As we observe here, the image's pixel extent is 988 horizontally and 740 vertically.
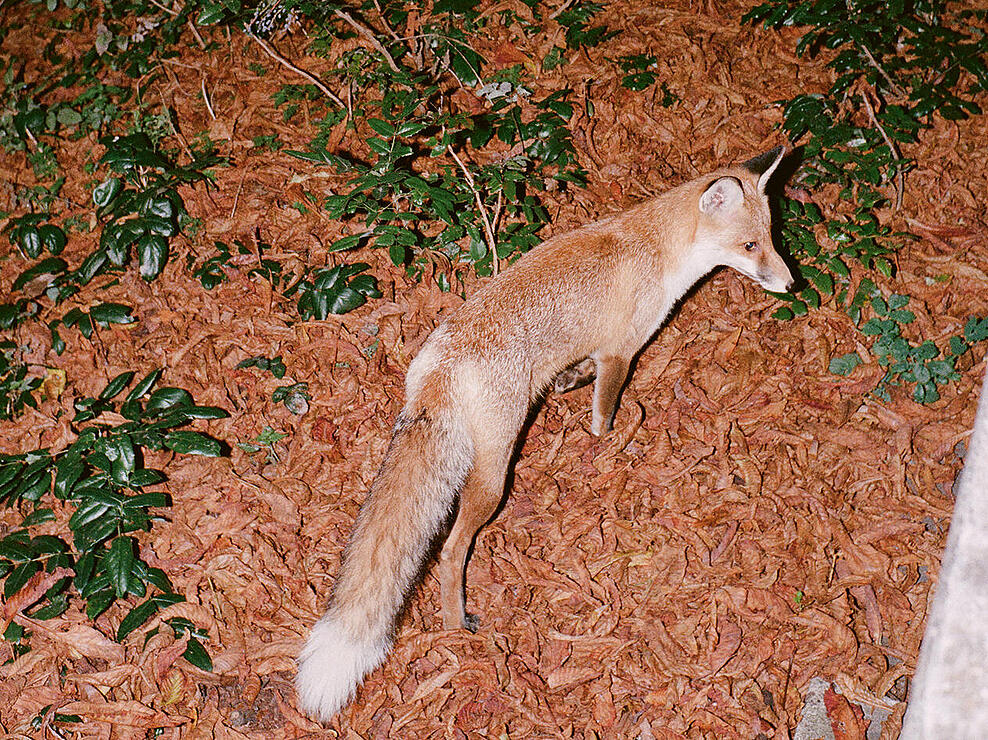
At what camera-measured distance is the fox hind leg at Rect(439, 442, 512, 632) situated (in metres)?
4.04

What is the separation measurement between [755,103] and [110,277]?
634 cm

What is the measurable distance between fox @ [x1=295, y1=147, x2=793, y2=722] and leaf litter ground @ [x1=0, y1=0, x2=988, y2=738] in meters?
0.47

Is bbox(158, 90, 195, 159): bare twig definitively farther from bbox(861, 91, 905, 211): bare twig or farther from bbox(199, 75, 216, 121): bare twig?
bbox(861, 91, 905, 211): bare twig

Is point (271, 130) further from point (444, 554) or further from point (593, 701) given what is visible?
point (593, 701)

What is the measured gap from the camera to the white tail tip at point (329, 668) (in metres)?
3.41

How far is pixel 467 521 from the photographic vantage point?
13.5ft

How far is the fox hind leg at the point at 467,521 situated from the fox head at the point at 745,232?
2.07m

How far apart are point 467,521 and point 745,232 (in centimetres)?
269

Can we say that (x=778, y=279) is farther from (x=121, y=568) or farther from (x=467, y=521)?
(x=121, y=568)

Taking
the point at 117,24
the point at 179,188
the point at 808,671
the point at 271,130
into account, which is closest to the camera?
the point at 808,671

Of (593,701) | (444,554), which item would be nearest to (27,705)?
(444,554)

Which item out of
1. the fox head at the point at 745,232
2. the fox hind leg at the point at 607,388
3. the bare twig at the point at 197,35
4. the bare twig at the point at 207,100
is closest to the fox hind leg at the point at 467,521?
the fox hind leg at the point at 607,388

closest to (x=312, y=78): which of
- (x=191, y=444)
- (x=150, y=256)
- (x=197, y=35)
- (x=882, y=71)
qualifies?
(x=197, y=35)

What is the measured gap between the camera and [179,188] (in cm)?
640
